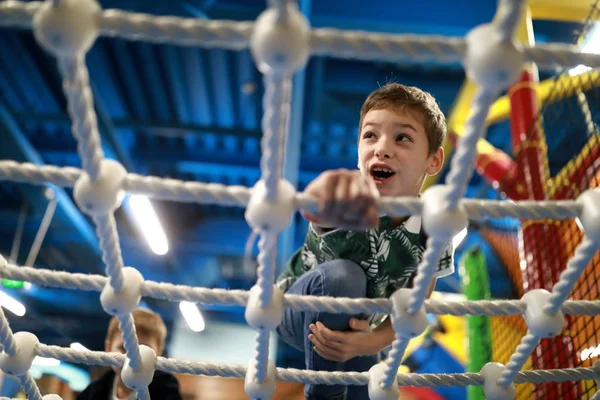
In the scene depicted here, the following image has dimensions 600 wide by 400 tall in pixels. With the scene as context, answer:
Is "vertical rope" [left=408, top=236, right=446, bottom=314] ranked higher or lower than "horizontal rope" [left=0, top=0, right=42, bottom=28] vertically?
lower

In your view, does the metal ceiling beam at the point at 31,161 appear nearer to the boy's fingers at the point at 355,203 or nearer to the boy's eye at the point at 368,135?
the boy's eye at the point at 368,135

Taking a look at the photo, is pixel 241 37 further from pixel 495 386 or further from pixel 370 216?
pixel 495 386

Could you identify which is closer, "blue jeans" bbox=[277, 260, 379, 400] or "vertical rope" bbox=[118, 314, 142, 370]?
"vertical rope" bbox=[118, 314, 142, 370]

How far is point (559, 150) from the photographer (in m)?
2.28

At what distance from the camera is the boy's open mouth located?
83 centimetres

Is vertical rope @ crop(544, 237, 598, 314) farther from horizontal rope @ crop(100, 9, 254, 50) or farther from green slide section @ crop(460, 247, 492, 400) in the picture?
green slide section @ crop(460, 247, 492, 400)

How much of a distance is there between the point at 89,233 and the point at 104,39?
2004 mm

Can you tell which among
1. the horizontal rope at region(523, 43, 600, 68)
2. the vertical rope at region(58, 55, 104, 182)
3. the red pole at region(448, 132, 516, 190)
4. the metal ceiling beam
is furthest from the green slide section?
the metal ceiling beam

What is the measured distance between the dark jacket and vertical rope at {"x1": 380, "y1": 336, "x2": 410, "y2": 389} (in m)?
0.60

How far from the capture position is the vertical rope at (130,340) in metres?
0.61

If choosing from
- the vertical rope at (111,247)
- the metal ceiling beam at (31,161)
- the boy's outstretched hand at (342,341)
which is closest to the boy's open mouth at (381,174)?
the boy's outstretched hand at (342,341)

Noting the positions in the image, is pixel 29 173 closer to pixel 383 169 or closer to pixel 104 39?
pixel 383 169

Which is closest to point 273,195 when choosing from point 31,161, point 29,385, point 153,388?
point 29,385

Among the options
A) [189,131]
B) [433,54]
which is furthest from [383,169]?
[189,131]
